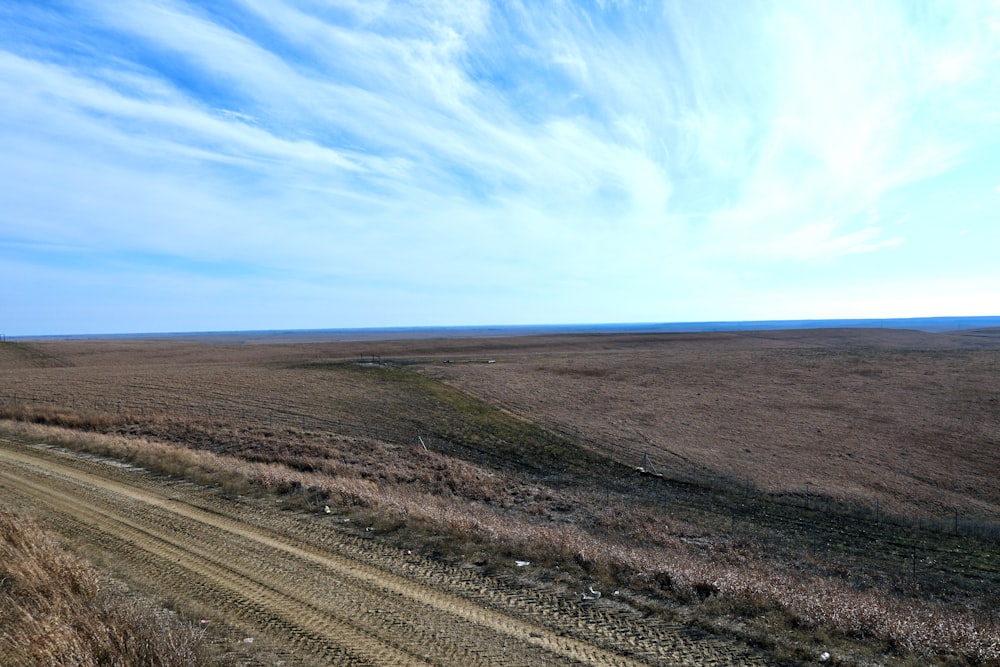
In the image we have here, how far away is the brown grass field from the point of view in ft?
30.3

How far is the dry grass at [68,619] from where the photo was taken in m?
5.86

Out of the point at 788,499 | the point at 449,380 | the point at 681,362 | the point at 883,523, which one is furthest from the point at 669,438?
the point at 681,362

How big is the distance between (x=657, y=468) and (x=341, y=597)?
72.2ft

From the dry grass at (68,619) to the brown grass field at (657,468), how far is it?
482 centimetres

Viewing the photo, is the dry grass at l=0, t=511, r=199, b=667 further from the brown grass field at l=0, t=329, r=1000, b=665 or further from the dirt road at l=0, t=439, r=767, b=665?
the brown grass field at l=0, t=329, r=1000, b=665

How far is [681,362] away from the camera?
63.8 m

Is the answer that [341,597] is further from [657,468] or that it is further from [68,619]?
[657,468]

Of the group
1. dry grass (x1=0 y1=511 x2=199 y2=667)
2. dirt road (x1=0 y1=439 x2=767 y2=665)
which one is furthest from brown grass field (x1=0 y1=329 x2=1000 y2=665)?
dry grass (x1=0 y1=511 x2=199 y2=667)

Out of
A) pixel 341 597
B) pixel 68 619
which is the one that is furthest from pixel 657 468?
pixel 68 619

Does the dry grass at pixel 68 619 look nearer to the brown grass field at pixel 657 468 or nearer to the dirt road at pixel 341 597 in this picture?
the dirt road at pixel 341 597

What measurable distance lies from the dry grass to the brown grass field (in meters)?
4.82

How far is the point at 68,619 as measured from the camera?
259 inches

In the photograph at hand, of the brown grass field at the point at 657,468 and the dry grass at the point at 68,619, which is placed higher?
the dry grass at the point at 68,619

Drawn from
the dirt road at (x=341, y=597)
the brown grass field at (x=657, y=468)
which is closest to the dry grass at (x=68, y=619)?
the dirt road at (x=341, y=597)
